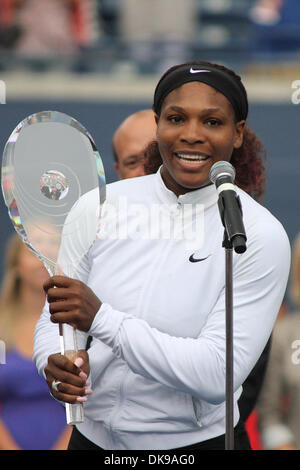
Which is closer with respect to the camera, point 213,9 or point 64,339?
point 64,339

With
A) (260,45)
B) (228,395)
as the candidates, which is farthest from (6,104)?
(228,395)

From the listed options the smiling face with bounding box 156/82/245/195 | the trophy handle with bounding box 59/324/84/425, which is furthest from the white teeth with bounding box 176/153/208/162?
the trophy handle with bounding box 59/324/84/425

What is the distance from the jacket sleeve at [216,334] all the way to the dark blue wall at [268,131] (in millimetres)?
2234

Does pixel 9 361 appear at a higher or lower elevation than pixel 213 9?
lower

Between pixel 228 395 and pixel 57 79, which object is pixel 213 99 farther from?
pixel 57 79

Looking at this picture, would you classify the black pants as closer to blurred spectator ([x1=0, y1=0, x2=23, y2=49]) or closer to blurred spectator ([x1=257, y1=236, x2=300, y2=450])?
blurred spectator ([x1=257, y1=236, x2=300, y2=450])

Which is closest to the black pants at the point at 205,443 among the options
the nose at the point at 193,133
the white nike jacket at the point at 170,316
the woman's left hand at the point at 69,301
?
the white nike jacket at the point at 170,316

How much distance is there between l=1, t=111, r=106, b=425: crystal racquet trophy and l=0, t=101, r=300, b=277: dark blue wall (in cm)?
215

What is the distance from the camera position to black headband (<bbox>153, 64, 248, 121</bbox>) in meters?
2.26

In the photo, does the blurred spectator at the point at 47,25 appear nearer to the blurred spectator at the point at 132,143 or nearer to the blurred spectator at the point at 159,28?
the blurred spectator at the point at 159,28

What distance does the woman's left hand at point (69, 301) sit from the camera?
6.88 feet
